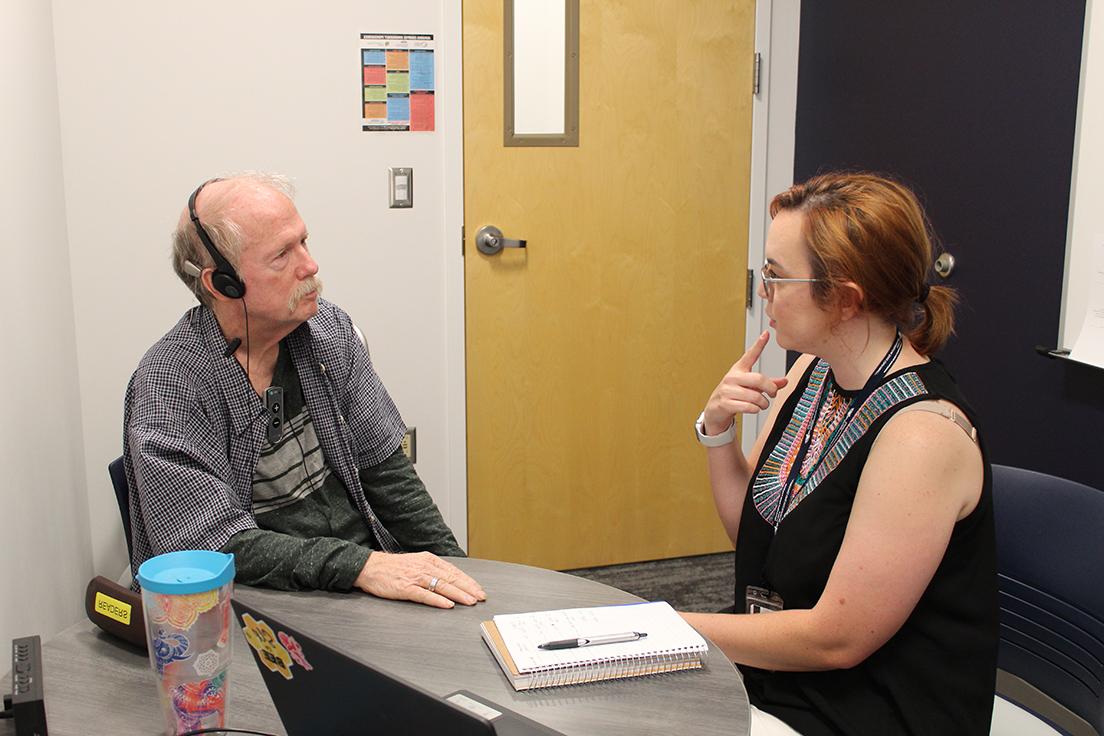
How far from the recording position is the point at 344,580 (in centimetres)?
159

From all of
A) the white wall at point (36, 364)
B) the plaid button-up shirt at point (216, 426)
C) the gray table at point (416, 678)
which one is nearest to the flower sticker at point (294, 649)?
the gray table at point (416, 678)

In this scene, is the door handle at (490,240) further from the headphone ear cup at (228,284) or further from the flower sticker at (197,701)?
the flower sticker at (197,701)

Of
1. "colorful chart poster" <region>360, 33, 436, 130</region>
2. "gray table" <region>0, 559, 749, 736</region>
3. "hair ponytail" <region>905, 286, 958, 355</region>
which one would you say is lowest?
"gray table" <region>0, 559, 749, 736</region>

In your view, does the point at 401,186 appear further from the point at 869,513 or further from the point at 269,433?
the point at 869,513

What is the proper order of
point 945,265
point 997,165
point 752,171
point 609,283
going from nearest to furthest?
point 997,165, point 945,265, point 609,283, point 752,171

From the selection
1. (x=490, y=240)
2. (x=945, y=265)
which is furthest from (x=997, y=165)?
(x=490, y=240)

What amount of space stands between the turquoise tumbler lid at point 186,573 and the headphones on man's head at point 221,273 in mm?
790

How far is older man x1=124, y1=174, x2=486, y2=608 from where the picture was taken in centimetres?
163

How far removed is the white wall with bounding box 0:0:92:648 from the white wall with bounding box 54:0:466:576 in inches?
3.5

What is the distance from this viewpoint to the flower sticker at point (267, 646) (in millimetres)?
984

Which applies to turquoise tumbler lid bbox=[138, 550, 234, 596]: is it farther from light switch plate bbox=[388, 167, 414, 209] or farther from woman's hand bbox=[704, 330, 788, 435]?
light switch plate bbox=[388, 167, 414, 209]

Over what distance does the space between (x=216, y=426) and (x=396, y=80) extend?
1.72 meters

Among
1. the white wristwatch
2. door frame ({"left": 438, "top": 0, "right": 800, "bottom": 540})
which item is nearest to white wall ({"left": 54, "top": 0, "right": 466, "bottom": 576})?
door frame ({"left": 438, "top": 0, "right": 800, "bottom": 540})

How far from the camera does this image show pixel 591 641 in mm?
1350
